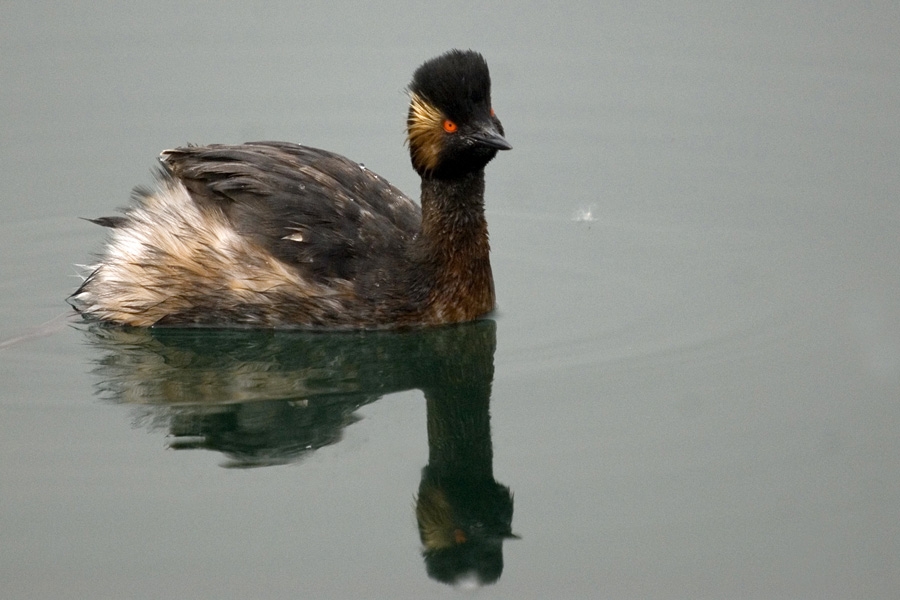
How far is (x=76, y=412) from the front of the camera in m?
7.18

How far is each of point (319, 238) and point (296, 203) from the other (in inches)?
9.2

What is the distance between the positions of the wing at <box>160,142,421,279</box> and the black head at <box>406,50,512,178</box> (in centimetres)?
52

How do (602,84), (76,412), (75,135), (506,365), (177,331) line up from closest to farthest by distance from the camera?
(76,412), (506,365), (177,331), (75,135), (602,84)

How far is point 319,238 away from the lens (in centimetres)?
798

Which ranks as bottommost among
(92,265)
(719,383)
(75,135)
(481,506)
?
(481,506)

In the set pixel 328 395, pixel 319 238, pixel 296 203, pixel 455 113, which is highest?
pixel 455 113

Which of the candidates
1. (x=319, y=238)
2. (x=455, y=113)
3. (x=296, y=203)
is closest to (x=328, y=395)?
(x=319, y=238)

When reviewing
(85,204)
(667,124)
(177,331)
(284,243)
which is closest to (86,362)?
(177,331)

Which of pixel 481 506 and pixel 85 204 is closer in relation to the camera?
pixel 481 506

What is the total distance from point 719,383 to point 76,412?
3315mm

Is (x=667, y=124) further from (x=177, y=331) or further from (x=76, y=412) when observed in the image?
(x=76, y=412)

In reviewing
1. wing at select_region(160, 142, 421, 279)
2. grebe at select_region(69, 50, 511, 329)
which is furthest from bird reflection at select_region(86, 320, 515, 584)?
wing at select_region(160, 142, 421, 279)

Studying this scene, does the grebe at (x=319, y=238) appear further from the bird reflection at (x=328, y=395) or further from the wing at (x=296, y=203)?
the bird reflection at (x=328, y=395)

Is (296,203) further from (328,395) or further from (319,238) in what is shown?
(328,395)
